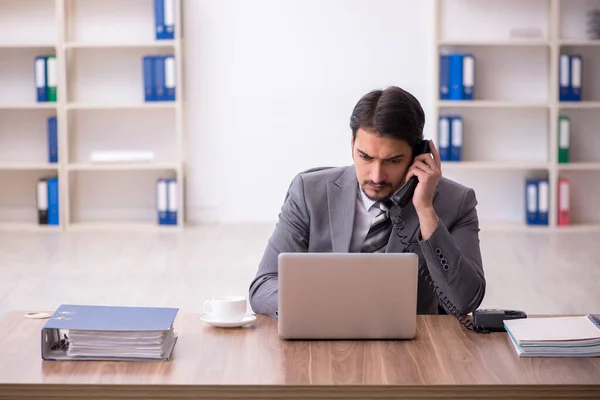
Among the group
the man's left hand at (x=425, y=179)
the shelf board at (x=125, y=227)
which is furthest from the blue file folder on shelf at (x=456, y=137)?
the man's left hand at (x=425, y=179)

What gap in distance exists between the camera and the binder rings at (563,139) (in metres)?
6.63

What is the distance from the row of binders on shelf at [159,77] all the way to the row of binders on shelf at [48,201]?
957 millimetres

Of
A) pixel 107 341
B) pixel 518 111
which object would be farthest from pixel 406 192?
pixel 518 111

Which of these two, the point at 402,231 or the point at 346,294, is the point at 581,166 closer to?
the point at 402,231

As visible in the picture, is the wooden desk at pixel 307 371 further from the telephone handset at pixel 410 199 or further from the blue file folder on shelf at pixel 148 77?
the blue file folder on shelf at pixel 148 77

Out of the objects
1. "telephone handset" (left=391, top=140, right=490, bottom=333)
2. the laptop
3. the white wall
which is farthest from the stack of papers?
the white wall

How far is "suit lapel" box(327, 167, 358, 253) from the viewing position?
8.59 ft

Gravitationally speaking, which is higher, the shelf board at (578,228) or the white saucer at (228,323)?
the white saucer at (228,323)

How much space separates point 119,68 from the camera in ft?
22.7

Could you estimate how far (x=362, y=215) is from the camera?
2.67 meters

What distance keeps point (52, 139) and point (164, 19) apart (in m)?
1.22

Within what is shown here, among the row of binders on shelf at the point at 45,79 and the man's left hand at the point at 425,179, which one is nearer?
the man's left hand at the point at 425,179

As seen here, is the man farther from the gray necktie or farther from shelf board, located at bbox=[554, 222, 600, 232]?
shelf board, located at bbox=[554, 222, 600, 232]

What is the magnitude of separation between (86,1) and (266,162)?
70.6 inches
